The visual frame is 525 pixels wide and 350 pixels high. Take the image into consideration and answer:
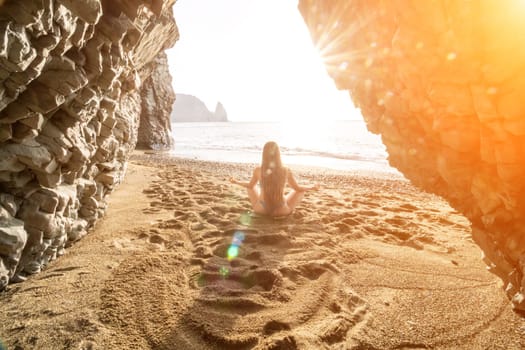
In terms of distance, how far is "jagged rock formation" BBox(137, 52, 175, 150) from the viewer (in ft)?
77.6

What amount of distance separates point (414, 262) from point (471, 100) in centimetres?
221

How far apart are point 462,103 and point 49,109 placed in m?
3.71

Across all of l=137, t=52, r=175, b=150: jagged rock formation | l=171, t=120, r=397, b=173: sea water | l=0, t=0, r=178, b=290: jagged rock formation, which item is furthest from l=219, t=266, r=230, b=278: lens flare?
l=137, t=52, r=175, b=150: jagged rock formation

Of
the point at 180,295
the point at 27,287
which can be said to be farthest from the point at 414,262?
the point at 27,287

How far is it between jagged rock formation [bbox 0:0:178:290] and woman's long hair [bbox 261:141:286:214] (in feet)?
8.86

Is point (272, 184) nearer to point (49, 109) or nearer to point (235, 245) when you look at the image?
point (235, 245)

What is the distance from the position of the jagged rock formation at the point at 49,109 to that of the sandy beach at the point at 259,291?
42 cm

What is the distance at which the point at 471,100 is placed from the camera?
230cm

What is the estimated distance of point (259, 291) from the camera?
9.39ft

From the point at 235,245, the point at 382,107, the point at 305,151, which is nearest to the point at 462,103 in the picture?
the point at 382,107

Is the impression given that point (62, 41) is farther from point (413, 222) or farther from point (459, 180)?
point (413, 222)

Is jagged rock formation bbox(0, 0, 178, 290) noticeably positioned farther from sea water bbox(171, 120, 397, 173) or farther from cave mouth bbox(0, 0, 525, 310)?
sea water bbox(171, 120, 397, 173)

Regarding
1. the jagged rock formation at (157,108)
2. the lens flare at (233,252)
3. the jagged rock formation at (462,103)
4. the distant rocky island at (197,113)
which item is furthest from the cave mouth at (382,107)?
the distant rocky island at (197,113)

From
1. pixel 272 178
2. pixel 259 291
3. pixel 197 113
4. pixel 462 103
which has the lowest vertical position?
pixel 259 291
